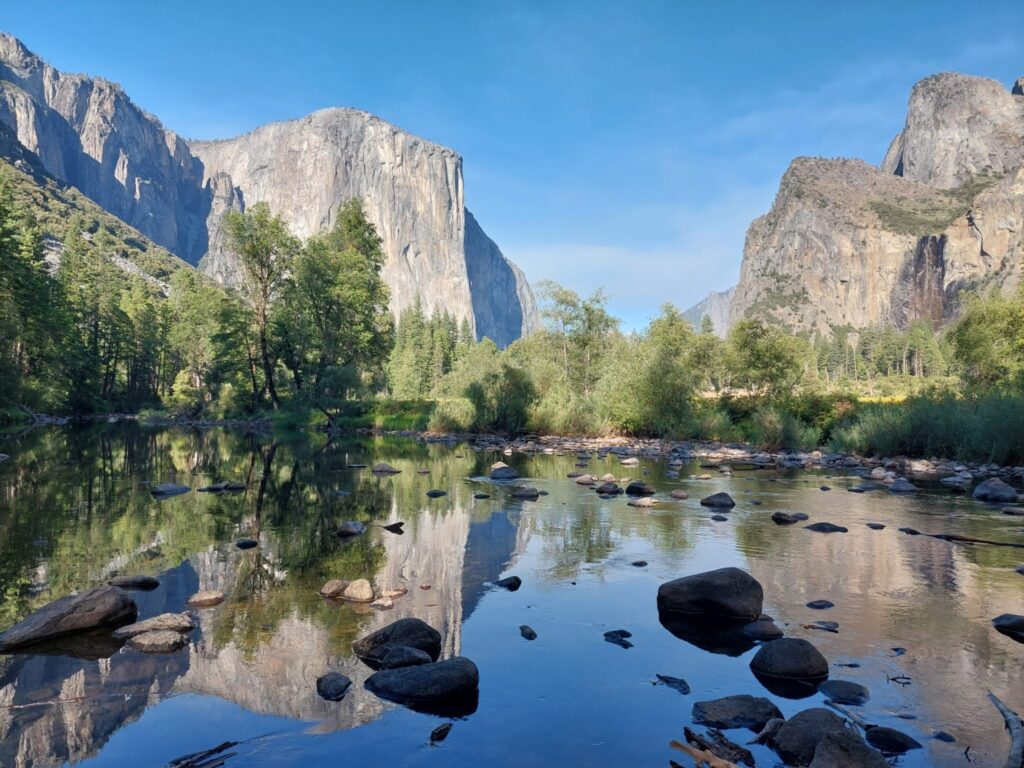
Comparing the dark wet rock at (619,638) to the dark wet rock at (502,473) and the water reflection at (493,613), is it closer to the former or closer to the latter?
the water reflection at (493,613)

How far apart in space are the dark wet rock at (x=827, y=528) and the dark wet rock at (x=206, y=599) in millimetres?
11710

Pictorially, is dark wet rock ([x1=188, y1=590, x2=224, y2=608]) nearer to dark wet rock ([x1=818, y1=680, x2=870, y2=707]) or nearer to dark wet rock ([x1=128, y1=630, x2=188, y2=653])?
dark wet rock ([x1=128, y1=630, x2=188, y2=653])

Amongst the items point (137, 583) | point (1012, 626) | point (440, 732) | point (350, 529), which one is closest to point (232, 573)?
point (137, 583)

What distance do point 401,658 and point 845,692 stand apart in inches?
177

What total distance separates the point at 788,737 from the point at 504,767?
7.54ft

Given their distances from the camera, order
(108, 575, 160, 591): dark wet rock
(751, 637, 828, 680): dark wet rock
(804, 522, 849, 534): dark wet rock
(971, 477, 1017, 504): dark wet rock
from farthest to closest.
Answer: (971, 477, 1017, 504): dark wet rock < (804, 522, 849, 534): dark wet rock < (108, 575, 160, 591): dark wet rock < (751, 637, 828, 680): dark wet rock

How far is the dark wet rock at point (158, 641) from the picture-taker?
7.21 m

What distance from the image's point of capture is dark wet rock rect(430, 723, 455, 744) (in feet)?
17.9

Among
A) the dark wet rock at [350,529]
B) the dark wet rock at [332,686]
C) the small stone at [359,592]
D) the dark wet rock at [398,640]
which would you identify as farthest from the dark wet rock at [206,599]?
the dark wet rock at [350,529]

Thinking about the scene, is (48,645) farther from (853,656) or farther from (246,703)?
(853,656)

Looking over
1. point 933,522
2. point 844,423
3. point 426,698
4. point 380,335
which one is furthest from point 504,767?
point 380,335

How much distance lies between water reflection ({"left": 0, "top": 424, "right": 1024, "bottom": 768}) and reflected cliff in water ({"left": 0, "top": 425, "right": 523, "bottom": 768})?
0.04 metres

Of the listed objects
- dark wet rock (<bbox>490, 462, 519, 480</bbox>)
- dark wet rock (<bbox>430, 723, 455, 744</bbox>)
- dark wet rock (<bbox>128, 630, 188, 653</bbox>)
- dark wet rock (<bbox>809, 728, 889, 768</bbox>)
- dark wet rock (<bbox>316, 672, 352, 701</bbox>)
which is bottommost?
dark wet rock (<bbox>430, 723, 455, 744</bbox>)

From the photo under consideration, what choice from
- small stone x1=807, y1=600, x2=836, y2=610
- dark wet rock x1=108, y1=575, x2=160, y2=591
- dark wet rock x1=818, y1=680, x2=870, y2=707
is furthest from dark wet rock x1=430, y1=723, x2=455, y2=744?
dark wet rock x1=108, y1=575, x2=160, y2=591
